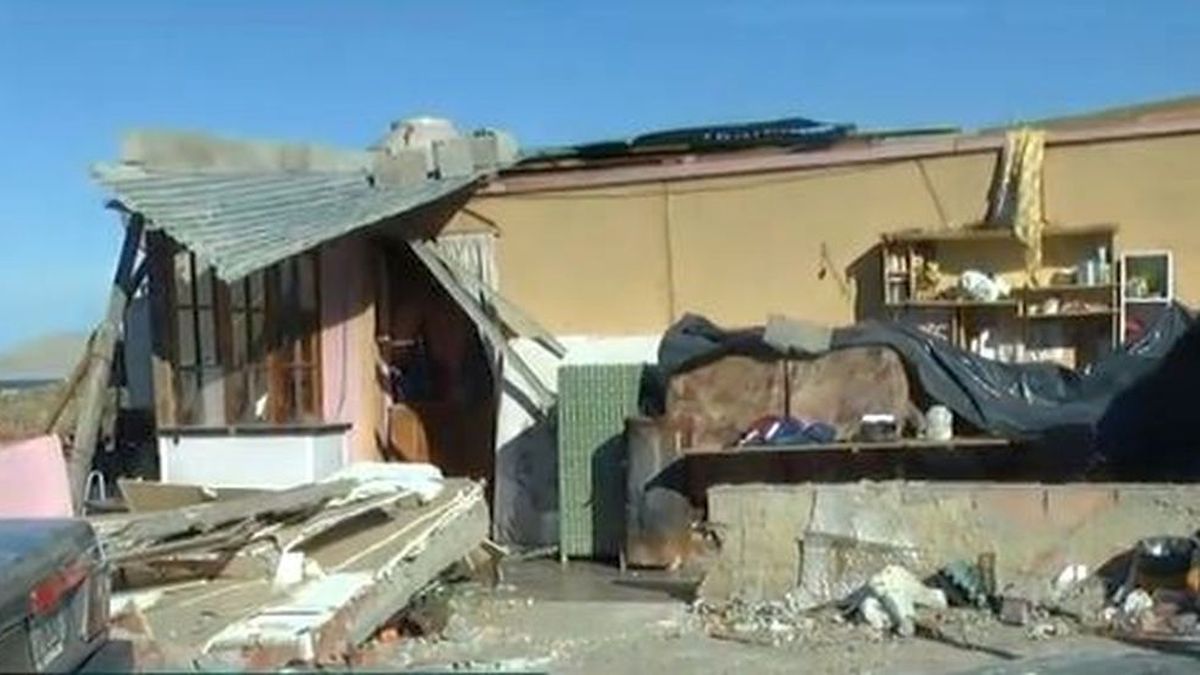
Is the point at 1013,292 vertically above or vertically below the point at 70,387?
above

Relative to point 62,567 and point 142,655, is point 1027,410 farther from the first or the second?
point 62,567

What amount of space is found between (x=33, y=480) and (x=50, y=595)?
601 cm

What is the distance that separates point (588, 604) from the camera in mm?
11922

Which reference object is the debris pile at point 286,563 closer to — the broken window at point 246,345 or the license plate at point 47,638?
the license plate at point 47,638

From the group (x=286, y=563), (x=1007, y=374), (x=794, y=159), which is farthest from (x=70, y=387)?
(x=1007, y=374)

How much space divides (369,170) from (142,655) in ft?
29.2

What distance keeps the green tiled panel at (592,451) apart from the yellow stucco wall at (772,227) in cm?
100

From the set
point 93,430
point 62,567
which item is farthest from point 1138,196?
point 62,567

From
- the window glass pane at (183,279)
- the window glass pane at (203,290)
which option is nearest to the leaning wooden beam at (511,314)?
the window glass pane at (203,290)

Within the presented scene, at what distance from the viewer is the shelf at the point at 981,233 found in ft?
44.3

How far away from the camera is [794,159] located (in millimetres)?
14555

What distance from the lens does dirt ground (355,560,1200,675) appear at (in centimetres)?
941

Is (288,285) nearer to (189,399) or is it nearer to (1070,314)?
(189,399)

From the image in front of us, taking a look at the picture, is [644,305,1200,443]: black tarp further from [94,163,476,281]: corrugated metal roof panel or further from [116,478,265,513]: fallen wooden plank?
[116,478,265,513]: fallen wooden plank
